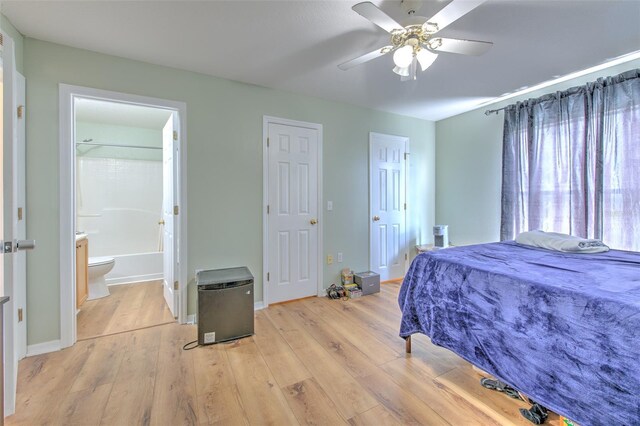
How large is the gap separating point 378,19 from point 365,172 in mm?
2210

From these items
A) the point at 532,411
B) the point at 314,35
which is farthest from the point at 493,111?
the point at 532,411

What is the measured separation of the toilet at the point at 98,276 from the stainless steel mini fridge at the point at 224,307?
63.9 inches

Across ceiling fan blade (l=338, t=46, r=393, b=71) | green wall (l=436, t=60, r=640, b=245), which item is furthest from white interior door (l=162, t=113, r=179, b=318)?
green wall (l=436, t=60, r=640, b=245)

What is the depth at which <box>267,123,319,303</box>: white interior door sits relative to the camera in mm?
2977

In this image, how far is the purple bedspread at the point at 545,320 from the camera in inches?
40.2

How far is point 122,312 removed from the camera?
2.77 m

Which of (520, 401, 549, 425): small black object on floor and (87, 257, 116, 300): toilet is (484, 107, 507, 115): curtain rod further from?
(87, 257, 116, 300): toilet

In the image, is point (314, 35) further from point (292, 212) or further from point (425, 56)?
point (292, 212)

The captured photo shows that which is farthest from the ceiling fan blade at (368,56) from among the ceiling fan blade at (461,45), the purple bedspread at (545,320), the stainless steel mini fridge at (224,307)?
the stainless steel mini fridge at (224,307)

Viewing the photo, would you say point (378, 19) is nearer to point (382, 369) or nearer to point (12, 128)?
point (12, 128)

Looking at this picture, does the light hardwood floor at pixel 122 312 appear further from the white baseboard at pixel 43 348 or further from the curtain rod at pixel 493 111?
the curtain rod at pixel 493 111

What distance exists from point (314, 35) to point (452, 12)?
3.11 feet

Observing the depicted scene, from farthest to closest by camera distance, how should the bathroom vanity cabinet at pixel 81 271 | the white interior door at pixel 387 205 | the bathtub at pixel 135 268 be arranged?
the bathtub at pixel 135 268, the white interior door at pixel 387 205, the bathroom vanity cabinet at pixel 81 271

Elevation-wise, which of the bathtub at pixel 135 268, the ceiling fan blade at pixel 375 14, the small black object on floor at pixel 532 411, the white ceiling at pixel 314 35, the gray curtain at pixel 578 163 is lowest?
the small black object on floor at pixel 532 411
